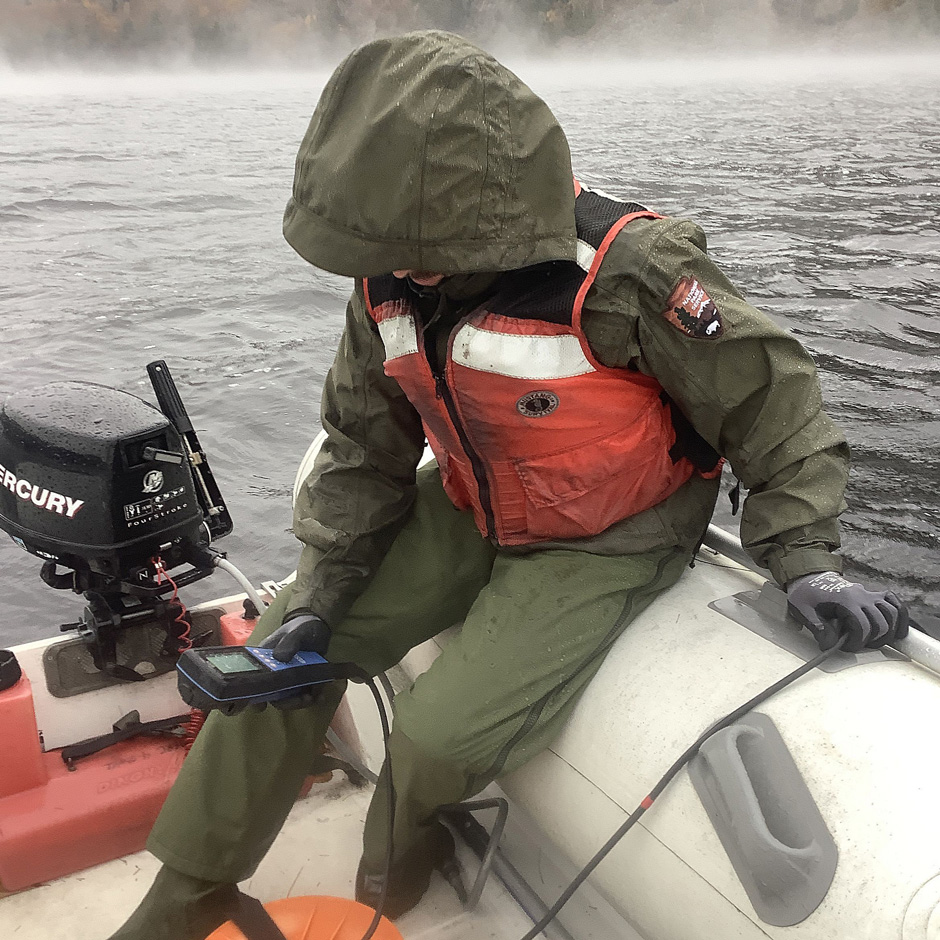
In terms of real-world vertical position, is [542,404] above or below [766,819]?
above

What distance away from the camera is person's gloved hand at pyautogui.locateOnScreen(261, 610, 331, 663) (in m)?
1.51

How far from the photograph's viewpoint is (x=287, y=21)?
18875 millimetres

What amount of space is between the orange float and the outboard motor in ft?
2.40

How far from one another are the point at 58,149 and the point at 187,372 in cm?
984

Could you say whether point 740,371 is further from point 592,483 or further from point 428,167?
point 428,167

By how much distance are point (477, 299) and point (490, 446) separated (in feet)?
0.72

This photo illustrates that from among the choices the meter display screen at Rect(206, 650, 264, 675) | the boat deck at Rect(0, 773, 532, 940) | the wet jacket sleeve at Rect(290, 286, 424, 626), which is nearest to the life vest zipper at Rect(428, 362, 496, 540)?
the wet jacket sleeve at Rect(290, 286, 424, 626)

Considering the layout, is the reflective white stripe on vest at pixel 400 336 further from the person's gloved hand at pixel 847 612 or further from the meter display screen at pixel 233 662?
the person's gloved hand at pixel 847 612

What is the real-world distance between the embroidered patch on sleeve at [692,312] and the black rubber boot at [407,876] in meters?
0.94

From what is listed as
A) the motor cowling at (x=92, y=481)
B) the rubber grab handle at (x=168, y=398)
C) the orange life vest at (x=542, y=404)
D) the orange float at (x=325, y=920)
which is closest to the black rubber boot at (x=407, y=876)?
the orange float at (x=325, y=920)

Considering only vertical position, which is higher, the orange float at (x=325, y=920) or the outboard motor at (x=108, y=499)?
the outboard motor at (x=108, y=499)

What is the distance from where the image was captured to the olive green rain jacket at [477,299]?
1147 mm

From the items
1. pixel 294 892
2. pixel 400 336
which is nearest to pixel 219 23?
pixel 400 336

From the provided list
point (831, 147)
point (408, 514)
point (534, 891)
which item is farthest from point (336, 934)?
point (831, 147)
